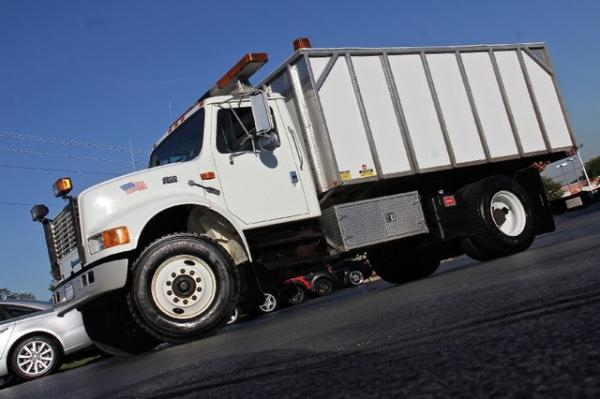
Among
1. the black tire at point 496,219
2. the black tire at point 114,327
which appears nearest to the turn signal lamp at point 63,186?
the black tire at point 114,327

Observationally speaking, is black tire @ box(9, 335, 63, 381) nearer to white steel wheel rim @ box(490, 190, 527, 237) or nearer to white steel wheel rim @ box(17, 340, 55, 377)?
white steel wheel rim @ box(17, 340, 55, 377)

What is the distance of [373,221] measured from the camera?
7.18 metres

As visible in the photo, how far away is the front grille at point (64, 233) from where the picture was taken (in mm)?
6345

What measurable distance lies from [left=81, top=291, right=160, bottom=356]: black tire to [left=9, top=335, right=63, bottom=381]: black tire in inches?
107

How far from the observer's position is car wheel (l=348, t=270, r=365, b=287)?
18.0 m

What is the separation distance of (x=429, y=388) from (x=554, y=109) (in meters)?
8.89

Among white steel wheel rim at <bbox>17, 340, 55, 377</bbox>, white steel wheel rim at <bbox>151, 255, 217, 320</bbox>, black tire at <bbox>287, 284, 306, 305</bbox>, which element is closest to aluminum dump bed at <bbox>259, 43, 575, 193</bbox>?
white steel wheel rim at <bbox>151, 255, 217, 320</bbox>

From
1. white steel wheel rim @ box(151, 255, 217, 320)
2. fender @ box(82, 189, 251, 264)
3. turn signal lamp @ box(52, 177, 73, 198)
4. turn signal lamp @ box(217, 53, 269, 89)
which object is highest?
turn signal lamp @ box(217, 53, 269, 89)

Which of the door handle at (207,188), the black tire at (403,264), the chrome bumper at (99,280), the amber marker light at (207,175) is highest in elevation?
the amber marker light at (207,175)

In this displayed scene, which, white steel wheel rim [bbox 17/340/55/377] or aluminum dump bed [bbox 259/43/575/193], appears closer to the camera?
aluminum dump bed [bbox 259/43/575/193]

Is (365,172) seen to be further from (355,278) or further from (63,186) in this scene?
(355,278)

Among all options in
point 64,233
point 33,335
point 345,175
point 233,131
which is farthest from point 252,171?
point 33,335

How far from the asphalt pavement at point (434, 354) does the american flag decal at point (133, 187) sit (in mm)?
2214

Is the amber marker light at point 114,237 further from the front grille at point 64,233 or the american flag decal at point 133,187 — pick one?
the front grille at point 64,233
